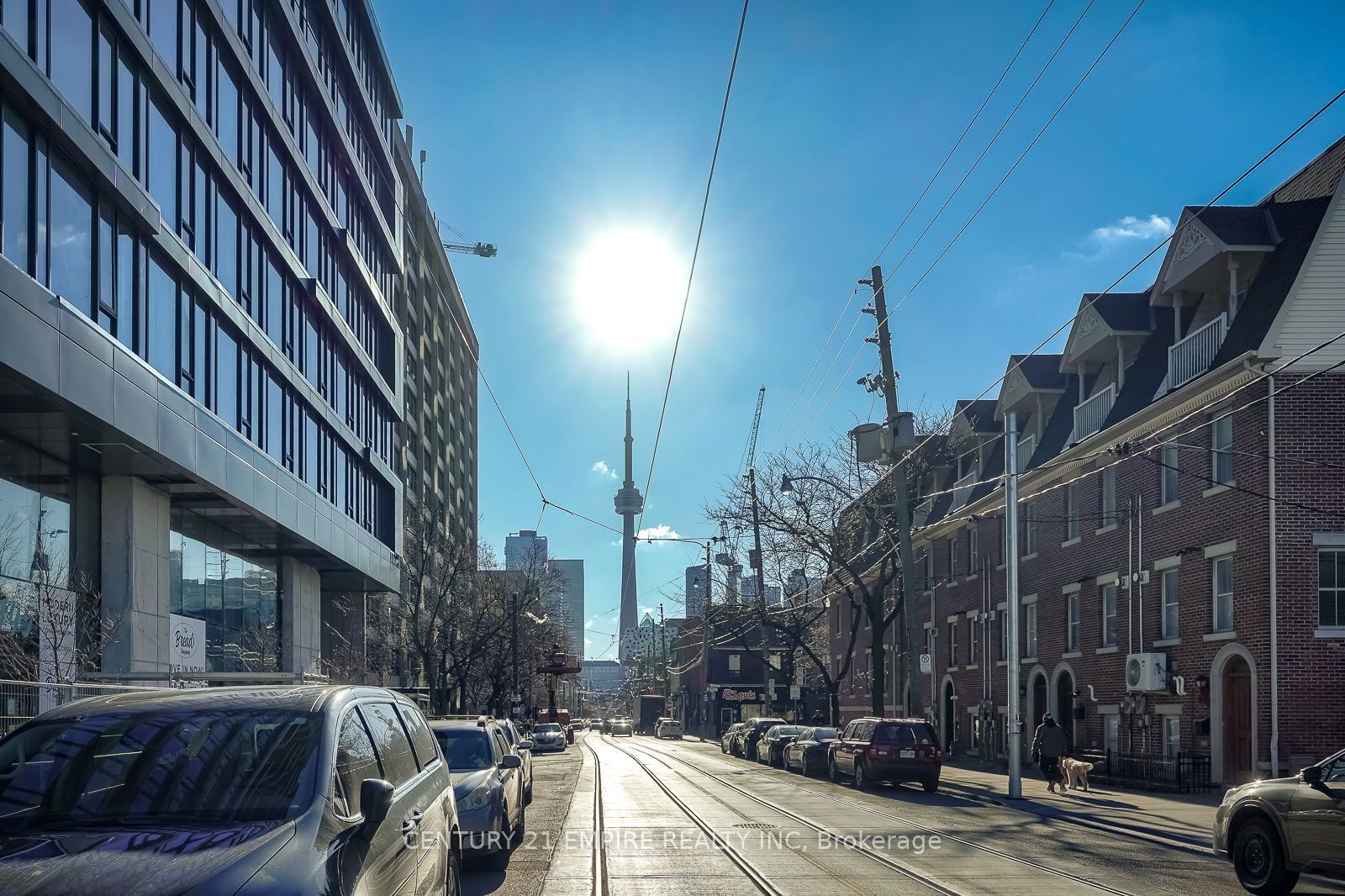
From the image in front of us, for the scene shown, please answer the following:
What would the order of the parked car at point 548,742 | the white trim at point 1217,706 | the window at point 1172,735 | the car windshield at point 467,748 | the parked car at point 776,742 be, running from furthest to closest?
the parked car at point 548,742 → the parked car at point 776,742 → the window at point 1172,735 → the white trim at point 1217,706 → the car windshield at point 467,748

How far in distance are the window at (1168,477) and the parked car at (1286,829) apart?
53.1 ft

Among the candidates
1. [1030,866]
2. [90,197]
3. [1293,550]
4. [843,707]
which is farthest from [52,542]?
[843,707]

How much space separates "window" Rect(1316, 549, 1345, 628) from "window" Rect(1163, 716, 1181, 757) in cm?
461

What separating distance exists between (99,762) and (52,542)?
17748mm

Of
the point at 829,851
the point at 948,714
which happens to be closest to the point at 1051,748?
the point at 829,851

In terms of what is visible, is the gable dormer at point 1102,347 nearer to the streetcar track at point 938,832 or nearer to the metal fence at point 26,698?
the streetcar track at point 938,832

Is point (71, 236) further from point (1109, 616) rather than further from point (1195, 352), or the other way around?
point (1109, 616)

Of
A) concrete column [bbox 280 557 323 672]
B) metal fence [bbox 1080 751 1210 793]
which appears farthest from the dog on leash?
concrete column [bbox 280 557 323 672]

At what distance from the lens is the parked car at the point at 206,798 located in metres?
4.48

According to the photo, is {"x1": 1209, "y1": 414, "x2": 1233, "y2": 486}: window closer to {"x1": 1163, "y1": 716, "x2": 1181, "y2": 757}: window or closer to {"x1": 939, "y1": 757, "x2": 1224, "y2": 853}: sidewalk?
{"x1": 1163, "y1": 716, "x2": 1181, "y2": 757}: window

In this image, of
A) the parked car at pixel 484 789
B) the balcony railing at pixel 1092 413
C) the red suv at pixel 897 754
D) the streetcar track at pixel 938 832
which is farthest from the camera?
the balcony railing at pixel 1092 413

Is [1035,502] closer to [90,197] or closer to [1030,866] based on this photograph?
[1030,866]

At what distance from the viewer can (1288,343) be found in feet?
75.8

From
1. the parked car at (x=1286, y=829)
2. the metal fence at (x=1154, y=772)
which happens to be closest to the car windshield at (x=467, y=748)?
the parked car at (x=1286, y=829)
